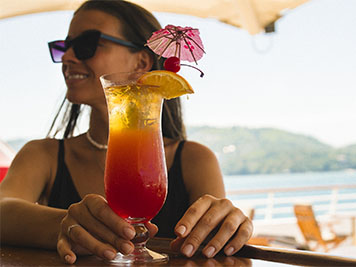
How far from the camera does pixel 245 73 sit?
138 feet

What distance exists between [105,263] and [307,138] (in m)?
51.6

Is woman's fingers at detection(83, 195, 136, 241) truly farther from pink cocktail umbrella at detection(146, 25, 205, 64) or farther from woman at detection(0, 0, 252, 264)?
woman at detection(0, 0, 252, 264)

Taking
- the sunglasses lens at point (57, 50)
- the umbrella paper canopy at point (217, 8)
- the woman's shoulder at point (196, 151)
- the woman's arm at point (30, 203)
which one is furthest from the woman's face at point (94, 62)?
the umbrella paper canopy at point (217, 8)

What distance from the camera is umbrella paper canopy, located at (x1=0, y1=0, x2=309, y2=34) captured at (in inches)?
177

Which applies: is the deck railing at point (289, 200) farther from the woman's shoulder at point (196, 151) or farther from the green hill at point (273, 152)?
the green hill at point (273, 152)

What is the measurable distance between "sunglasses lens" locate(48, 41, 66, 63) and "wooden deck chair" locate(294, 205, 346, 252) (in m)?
6.01

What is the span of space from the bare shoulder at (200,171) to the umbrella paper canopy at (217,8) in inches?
117

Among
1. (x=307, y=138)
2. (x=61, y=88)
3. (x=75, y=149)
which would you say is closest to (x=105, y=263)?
(x=75, y=149)

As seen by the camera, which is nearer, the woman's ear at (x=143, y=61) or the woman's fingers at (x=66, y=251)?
the woman's fingers at (x=66, y=251)

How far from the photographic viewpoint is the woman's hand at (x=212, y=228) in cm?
104

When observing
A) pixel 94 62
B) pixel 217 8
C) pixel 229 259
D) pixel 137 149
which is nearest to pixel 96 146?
pixel 94 62

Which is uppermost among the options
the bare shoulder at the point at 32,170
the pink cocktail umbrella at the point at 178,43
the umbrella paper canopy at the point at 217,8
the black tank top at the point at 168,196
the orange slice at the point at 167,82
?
the umbrella paper canopy at the point at 217,8

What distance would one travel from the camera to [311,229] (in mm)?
7461

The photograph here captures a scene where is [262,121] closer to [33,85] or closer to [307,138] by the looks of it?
[307,138]
